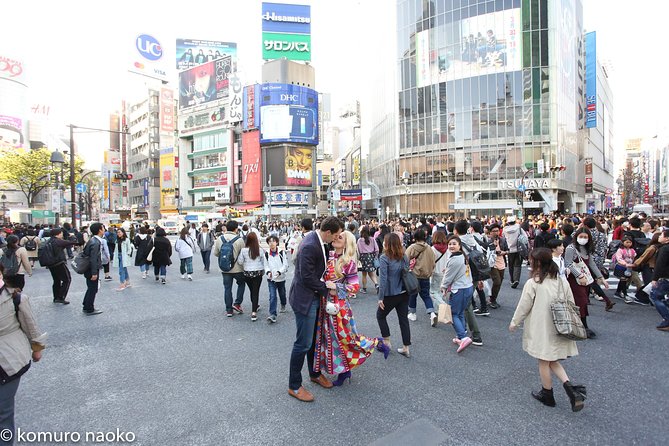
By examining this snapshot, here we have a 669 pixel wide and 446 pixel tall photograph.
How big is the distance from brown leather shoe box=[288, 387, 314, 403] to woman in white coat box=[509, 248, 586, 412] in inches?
88.1

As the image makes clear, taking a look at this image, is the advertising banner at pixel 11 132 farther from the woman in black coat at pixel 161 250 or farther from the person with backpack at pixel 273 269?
the person with backpack at pixel 273 269

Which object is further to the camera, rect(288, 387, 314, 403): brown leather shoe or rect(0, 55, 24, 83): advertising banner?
rect(0, 55, 24, 83): advertising banner

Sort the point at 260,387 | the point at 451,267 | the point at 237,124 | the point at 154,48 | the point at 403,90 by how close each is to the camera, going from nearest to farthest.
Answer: the point at 260,387
the point at 451,267
the point at 403,90
the point at 237,124
the point at 154,48

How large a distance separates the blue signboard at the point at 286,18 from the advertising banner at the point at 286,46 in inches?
37.8

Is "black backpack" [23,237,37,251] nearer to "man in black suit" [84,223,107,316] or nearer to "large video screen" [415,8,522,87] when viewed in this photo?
"man in black suit" [84,223,107,316]

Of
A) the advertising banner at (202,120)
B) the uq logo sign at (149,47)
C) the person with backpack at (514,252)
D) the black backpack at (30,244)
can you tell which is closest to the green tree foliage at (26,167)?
the advertising banner at (202,120)

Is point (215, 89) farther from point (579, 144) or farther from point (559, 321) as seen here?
point (559, 321)

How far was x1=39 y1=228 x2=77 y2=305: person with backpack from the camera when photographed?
8.27m

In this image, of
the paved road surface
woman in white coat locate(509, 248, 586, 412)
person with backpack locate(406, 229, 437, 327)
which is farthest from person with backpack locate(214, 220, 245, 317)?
woman in white coat locate(509, 248, 586, 412)

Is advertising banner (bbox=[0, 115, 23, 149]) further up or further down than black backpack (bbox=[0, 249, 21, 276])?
further up

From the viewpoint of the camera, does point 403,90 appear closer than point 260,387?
No

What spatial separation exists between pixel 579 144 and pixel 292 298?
62572 millimetres

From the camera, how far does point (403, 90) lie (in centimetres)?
4756

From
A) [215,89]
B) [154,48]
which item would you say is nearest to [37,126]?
[154,48]
